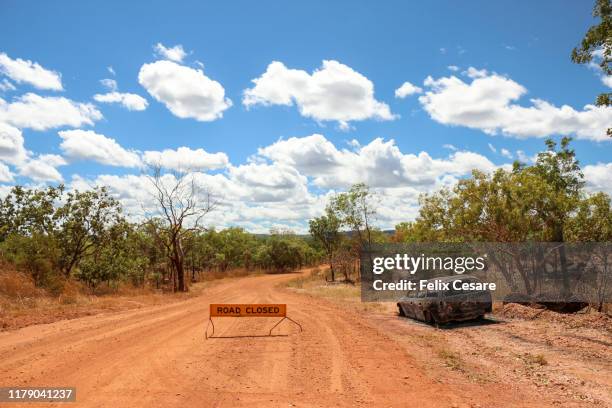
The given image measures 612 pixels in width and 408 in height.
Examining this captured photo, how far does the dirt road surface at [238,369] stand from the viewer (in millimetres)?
8195

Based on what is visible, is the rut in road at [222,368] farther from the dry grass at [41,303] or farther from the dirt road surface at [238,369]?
the dry grass at [41,303]

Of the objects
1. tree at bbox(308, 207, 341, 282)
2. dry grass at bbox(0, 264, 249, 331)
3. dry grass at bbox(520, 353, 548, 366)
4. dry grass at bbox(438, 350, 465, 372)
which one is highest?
tree at bbox(308, 207, 341, 282)

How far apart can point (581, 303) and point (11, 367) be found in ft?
70.1

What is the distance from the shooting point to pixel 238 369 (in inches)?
407

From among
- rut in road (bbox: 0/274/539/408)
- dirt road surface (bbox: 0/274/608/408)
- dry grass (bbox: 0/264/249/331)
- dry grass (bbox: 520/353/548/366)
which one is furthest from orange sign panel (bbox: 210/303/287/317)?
dry grass (bbox: 520/353/548/366)

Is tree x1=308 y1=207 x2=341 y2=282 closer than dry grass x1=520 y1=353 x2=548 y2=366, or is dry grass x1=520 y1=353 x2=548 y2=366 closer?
dry grass x1=520 y1=353 x2=548 y2=366

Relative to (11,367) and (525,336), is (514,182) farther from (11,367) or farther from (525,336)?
(11,367)

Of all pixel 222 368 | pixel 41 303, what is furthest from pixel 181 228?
pixel 222 368

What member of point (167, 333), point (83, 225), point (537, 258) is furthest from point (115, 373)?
point (83, 225)

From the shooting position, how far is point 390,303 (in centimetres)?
2622

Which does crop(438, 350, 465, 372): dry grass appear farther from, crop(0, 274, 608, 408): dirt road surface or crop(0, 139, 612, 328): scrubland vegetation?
crop(0, 139, 612, 328): scrubland vegetation

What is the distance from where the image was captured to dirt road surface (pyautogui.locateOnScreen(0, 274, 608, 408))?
323 inches

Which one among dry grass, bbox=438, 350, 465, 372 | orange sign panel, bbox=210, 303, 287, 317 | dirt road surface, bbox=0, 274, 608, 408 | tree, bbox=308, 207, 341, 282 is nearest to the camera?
dirt road surface, bbox=0, 274, 608, 408

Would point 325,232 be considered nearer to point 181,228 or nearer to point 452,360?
point 181,228
